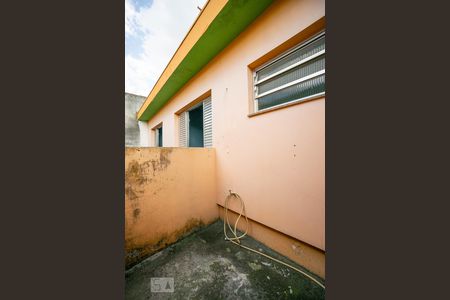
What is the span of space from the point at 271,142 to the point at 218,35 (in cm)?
234

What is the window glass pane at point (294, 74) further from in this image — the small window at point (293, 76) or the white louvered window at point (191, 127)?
the white louvered window at point (191, 127)

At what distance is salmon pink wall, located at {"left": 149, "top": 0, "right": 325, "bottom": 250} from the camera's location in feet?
6.29

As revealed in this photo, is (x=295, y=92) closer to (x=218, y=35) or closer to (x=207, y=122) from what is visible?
(x=218, y=35)

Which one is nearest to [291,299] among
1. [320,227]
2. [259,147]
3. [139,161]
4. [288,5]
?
[320,227]

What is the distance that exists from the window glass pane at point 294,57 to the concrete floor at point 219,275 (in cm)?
299

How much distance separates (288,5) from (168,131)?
521 cm

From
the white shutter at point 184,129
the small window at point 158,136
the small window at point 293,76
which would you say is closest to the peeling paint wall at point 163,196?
the small window at point 293,76

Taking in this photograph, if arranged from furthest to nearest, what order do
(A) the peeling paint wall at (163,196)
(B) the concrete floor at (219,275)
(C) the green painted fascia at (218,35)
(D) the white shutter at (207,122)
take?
1. (D) the white shutter at (207,122)
2. (C) the green painted fascia at (218,35)
3. (A) the peeling paint wall at (163,196)
4. (B) the concrete floor at (219,275)

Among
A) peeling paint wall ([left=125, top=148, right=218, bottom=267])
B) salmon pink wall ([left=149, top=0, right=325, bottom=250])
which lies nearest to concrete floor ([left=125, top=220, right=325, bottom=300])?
peeling paint wall ([left=125, top=148, right=218, bottom=267])

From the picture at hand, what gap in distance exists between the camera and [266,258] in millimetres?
2271

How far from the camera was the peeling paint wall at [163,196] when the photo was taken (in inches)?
85.7

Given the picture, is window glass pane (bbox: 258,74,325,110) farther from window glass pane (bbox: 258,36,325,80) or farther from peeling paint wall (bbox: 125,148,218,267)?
peeling paint wall (bbox: 125,148,218,267)

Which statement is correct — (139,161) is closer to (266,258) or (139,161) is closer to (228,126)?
(228,126)

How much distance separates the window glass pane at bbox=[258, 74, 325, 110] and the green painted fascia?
137cm
